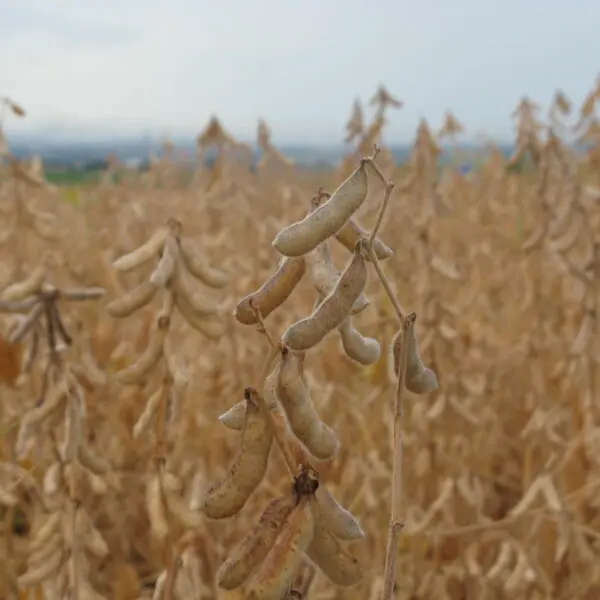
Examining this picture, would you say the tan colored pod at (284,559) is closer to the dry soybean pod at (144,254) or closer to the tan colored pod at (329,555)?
the tan colored pod at (329,555)

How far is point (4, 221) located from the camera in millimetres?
2762

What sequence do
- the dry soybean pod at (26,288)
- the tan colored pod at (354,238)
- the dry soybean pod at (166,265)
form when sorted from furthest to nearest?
1. the dry soybean pod at (26,288)
2. the dry soybean pod at (166,265)
3. the tan colored pod at (354,238)

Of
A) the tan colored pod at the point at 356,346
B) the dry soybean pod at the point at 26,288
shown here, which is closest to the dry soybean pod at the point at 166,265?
the dry soybean pod at the point at 26,288

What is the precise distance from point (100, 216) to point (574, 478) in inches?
105

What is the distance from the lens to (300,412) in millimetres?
449

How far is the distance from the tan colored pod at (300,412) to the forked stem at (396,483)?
36 mm

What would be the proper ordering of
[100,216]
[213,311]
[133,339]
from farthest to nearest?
[100,216] < [133,339] < [213,311]

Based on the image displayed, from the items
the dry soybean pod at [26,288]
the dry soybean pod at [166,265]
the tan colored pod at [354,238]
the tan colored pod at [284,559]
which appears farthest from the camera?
the dry soybean pod at [26,288]

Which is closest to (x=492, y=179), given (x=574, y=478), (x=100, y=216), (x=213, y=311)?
(x=100, y=216)

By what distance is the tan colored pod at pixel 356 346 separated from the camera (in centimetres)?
51

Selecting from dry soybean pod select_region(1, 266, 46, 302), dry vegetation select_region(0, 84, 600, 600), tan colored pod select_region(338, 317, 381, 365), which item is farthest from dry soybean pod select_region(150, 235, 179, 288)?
tan colored pod select_region(338, 317, 381, 365)

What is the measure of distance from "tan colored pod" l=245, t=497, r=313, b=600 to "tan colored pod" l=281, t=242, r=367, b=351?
8cm

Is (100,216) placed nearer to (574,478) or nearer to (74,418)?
(574,478)

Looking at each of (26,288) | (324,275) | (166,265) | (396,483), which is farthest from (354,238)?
(26,288)
